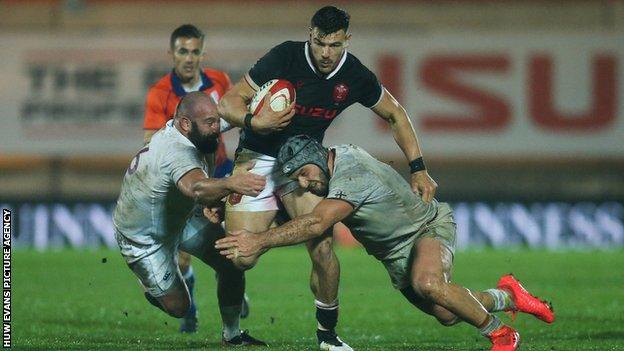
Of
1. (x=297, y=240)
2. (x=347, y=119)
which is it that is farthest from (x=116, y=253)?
(x=297, y=240)

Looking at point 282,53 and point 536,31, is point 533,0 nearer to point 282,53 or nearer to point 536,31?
point 536,31

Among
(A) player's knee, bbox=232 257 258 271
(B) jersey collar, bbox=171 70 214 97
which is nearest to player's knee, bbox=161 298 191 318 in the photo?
(A) player's knee, bbox=232 257 258 271

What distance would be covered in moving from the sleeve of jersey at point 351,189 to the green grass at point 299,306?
1.44 metres

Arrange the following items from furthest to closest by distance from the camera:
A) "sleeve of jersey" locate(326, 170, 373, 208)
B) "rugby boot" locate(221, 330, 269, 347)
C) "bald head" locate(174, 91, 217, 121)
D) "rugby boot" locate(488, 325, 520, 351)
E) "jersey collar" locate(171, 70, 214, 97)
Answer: "jersey collar" locate(171, 70, 214, 97), "rugby boot" locate(221, 330, 269, 347), "bald head" locate(174, 91, 217, 121), "rugby boot" locate(488, 325, 520, 351), "sleeve of jersey" locate(326, 170, 373, 208)

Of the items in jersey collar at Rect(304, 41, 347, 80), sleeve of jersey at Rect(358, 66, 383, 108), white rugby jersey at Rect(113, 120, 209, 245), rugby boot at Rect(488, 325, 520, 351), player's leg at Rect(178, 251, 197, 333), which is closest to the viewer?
rugby boot at Rect(488, 325, 520, 351)

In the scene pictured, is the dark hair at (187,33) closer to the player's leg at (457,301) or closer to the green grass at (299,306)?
the green grass at (299,306)

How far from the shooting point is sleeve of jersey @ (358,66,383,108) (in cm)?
955

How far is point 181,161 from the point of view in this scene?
8.51 m

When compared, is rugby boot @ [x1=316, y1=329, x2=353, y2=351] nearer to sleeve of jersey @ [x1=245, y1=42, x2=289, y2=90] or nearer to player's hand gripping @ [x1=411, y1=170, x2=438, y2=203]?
player's hand gripping @ [x1=411, y1=170, x2=438, y2=203]

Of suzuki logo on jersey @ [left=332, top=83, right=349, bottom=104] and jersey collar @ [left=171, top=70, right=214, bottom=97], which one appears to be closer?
suzuki logo on jersey @ [left=332, top=83, right=349, bottom=104]

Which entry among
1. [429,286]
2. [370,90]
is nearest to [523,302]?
[429,286]

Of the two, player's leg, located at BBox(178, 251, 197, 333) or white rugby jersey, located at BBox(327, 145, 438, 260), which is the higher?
white rugby jersey, located at BBox(327, 145, 438, 260)

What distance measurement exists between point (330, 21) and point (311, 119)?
0.81 meters

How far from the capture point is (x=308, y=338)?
10086mm
